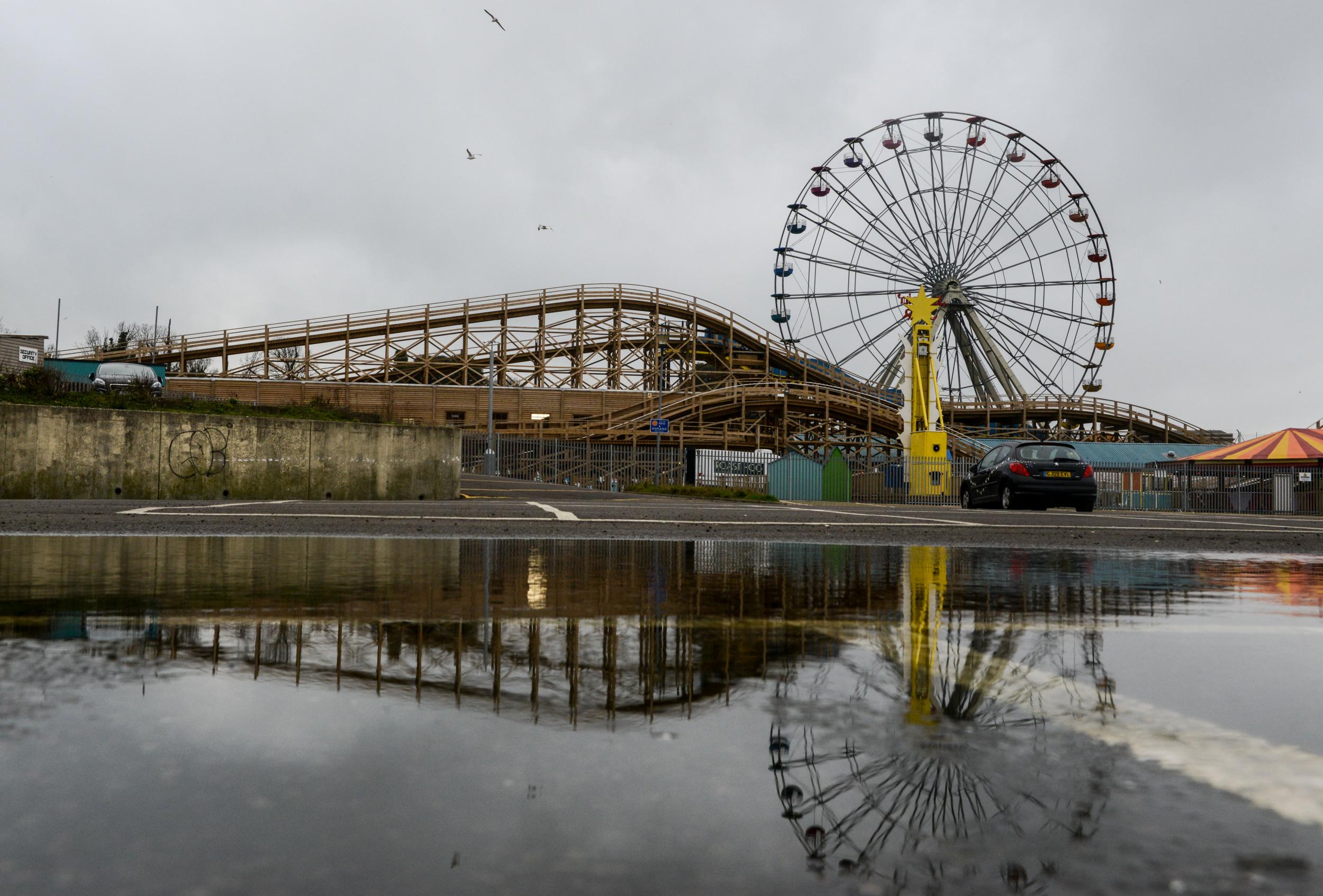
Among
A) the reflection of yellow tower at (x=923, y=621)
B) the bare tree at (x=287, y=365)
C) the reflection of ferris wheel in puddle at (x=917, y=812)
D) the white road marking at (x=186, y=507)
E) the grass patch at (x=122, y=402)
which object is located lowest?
the reflection of ferris wheel in puddle at (x=917, y=812)

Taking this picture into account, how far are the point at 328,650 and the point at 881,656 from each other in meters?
1.69

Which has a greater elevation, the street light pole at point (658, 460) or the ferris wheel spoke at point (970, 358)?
the ferris wheel spoke at point (970, 358)

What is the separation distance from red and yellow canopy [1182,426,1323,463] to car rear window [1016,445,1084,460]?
54.8 feet

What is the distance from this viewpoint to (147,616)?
3566mm

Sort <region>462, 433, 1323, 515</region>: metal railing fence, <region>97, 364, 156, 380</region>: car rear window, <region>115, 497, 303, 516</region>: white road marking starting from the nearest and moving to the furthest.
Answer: <region>115, 497, 303, 516</region>: white road marking
<region>462, 433, 1323, 515</region>: metal railing fence
<region>97, 364, 156, 380</region>: car rear window

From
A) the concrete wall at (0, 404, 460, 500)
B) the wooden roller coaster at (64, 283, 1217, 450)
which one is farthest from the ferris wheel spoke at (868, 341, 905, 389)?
the concrete wall at (0, 404, 460, 500)

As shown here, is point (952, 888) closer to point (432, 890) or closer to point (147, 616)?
point (432, 890)

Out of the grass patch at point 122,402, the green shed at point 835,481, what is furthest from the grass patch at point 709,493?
the grass patch at point 122,402

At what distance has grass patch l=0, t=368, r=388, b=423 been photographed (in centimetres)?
2095

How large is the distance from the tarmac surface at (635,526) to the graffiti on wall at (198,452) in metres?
6.08

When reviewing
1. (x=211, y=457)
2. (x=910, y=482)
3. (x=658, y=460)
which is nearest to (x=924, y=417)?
(x=910, y=482)

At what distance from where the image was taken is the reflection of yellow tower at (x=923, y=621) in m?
2.38

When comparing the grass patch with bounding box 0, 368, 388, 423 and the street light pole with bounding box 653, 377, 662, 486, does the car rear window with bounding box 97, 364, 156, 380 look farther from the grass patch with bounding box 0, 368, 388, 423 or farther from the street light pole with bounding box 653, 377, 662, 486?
the street light pole with bounding box 653, 377, 662, 486

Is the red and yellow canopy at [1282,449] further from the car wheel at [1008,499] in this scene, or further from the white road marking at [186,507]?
the white road marking at [186,507]
